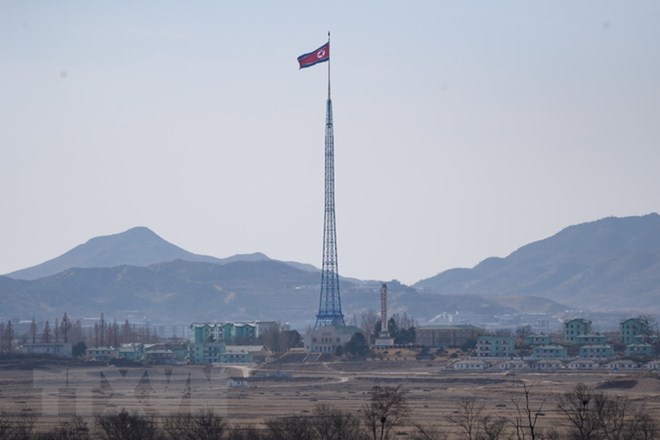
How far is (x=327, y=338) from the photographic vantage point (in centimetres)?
Result: 13975

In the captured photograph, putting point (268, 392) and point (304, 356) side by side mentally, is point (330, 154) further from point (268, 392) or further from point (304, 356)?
point (268, 392)

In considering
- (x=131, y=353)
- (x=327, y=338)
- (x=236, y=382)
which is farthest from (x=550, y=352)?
(x=131, y=353)

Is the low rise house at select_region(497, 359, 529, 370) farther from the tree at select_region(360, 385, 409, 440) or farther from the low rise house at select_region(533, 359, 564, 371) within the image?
the tree at select_region(360, 385, 409, 440)

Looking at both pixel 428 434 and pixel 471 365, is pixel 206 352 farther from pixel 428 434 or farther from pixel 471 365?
pixel 428 434

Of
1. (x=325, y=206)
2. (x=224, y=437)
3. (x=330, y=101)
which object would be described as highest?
(x=330, y=101)

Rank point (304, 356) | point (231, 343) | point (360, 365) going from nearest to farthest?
point (360, 365), point (304, 356), point (231, 343)

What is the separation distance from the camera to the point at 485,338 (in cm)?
13375

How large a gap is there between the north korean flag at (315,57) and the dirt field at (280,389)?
2519 cm

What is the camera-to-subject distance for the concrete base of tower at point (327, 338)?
138625 millimetres

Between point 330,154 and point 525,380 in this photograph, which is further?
point 330,154

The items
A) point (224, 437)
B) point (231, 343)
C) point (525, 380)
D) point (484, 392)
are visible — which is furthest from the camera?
point (231, 343)

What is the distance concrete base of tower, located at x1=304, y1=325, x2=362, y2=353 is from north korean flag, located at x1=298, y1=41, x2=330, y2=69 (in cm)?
2813

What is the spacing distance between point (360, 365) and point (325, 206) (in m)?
18.3

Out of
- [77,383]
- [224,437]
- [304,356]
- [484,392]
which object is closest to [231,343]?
[304,356]
